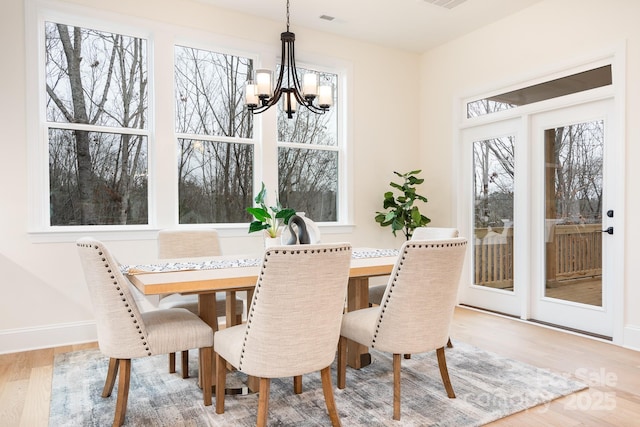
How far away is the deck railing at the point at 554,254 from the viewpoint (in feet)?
12.5

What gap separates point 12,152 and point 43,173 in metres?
0.25

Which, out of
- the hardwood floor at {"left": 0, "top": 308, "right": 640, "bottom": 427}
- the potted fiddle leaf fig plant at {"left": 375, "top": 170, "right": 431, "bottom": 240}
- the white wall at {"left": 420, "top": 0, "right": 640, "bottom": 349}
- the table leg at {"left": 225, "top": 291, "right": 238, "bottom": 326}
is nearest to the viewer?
the hardwood floor at {"left": 0, "top": 308, "right": 640, "bottom": 427}

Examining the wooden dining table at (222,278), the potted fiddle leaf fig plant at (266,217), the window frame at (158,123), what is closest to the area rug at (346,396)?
the wooden dining table at (222,278)

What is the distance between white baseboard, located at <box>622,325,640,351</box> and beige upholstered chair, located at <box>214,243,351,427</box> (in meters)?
2.64

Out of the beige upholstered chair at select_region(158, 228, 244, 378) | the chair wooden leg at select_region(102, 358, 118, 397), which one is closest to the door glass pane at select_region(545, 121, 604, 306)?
the beige upholstered chair at select_region(158, 228, 244, 378)

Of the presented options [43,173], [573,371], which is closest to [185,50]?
[43,173]

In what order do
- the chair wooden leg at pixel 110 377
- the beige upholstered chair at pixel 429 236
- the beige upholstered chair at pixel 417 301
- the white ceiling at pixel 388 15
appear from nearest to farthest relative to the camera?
the beige upholstered chair at pixel 417 301
the chair wooden leg at pixel 110 377
the beige upholstered chair at pixel 429 236
the white ceiling at pixel 388 15

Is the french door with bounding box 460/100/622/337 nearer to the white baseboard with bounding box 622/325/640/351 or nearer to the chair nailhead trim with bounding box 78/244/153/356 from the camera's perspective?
the white baseboard with bounding box 622/325/640/351

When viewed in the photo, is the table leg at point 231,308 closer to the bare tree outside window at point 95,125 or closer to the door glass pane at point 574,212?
the bare tree outside window at point 95,125

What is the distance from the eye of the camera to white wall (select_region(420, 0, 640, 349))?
3.44 metres

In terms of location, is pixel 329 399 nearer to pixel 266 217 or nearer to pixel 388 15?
pixel 266 217

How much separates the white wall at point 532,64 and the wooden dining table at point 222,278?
1.91 metres

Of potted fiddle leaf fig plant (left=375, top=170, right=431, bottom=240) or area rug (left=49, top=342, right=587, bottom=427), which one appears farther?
potted fiddle leaf fig plant (left=375, top=170, right=431, bottom=240)

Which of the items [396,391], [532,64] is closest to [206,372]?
[396,391]
